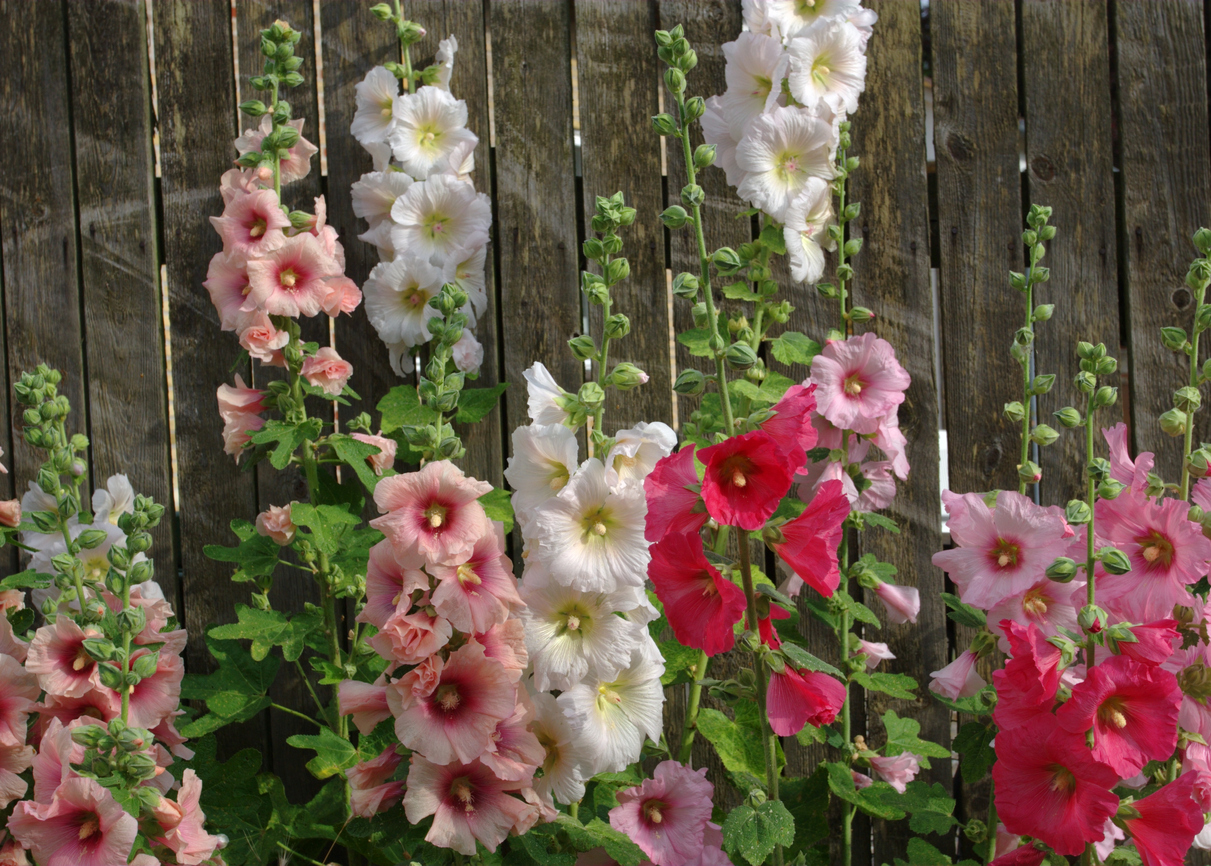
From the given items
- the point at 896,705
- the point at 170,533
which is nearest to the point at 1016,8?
the point at 896,705

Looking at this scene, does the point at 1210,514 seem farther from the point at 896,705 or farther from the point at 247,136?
the point at 247,136

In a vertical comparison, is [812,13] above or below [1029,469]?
above

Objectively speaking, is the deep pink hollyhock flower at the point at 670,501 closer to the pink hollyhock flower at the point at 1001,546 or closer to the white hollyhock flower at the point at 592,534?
the white hollyhock flower at the point at 592,534

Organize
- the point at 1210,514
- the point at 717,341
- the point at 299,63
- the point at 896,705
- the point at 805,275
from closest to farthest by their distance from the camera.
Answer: the point at 717,341 → the point at 1210,514 → the point at 805,275 → the point at 299,63 → the point at 896,705

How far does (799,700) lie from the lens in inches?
48.4

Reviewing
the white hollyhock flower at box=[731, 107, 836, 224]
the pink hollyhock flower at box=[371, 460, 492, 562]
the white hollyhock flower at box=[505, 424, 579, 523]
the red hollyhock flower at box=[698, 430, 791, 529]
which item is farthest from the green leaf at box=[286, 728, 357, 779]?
the white hollyhock flower at box=[731, 107, 836, 224]

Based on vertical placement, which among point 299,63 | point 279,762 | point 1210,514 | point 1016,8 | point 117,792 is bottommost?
point 279,762

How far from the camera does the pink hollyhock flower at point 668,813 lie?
1438 millimetres

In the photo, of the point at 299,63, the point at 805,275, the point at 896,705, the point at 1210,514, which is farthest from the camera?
the point at 896,705

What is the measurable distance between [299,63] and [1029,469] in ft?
5.62

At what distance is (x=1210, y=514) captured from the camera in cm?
140

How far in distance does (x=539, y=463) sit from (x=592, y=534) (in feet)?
0.48

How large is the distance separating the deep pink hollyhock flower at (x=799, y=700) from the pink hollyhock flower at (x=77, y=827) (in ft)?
2.95

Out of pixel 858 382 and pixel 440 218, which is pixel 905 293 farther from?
pixel 440 218
